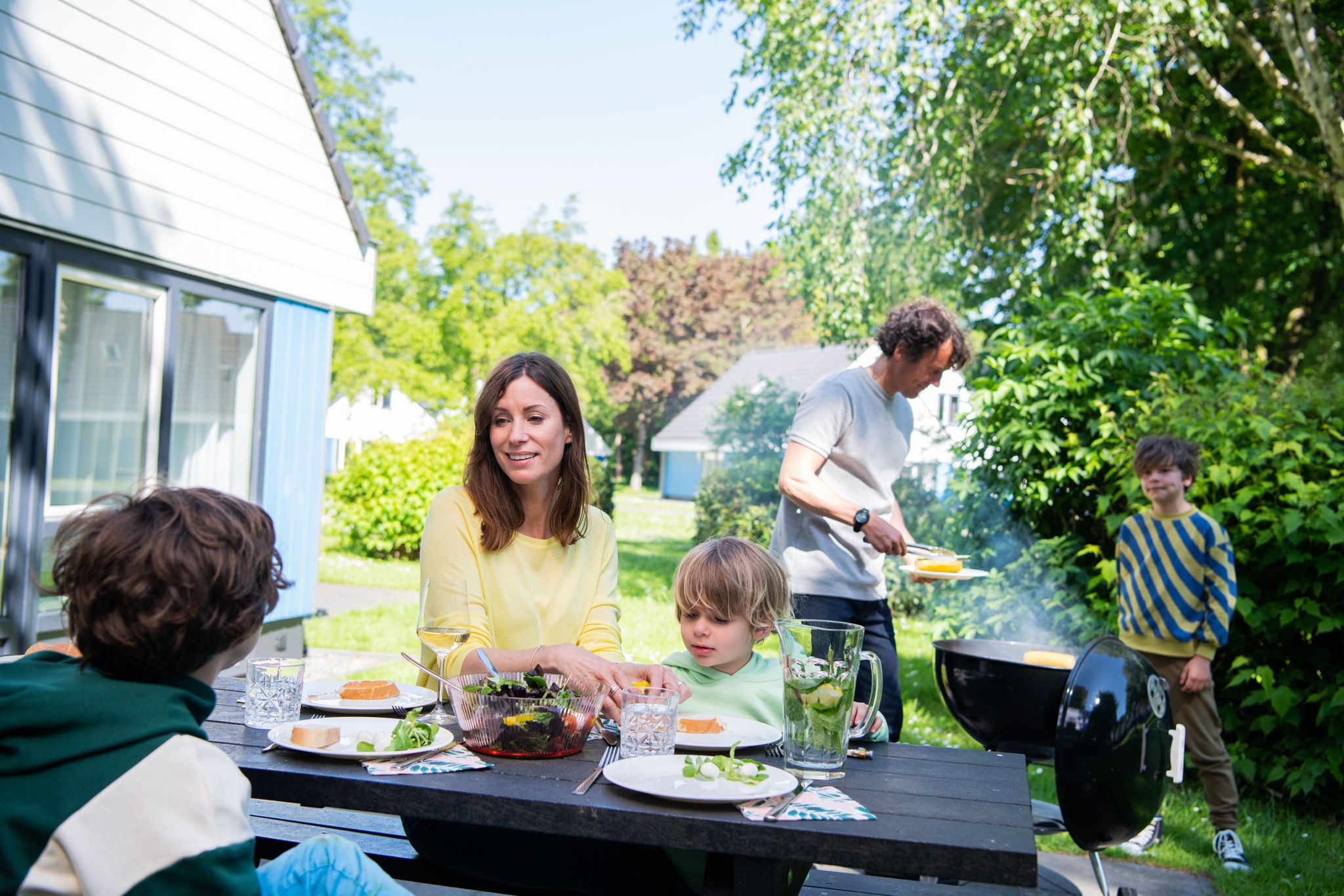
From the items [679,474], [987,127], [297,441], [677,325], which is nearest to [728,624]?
[297,441]

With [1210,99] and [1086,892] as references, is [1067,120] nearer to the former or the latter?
[1210,99]

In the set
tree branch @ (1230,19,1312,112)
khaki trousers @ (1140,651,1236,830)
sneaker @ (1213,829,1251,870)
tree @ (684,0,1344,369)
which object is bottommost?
sneaker @ (1213,829,1251,870)

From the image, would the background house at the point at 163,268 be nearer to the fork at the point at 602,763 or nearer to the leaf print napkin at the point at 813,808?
the fork at the point at 602,763

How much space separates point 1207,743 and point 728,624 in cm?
301

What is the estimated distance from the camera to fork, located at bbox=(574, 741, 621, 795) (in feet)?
5.63

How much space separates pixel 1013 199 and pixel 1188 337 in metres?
4.89

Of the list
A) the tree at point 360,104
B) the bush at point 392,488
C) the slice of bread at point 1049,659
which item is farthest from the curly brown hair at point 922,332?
the tree at point 360,104

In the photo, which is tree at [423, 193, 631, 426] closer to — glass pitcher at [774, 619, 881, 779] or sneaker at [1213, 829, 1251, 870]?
sneaker at [1213, 829, 1251, 870]

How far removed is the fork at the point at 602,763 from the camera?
1.72 m

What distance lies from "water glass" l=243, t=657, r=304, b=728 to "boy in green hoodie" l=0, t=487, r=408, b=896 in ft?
1.85

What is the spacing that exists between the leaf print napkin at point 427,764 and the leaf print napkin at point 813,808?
507mm

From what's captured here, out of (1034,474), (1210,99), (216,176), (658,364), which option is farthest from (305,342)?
(658,364)

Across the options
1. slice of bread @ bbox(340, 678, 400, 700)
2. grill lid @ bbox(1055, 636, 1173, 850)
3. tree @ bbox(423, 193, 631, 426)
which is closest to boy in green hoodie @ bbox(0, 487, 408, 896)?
slice of bread @ bbox(340, 678, 400, 700)

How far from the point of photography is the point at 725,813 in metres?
1.62
